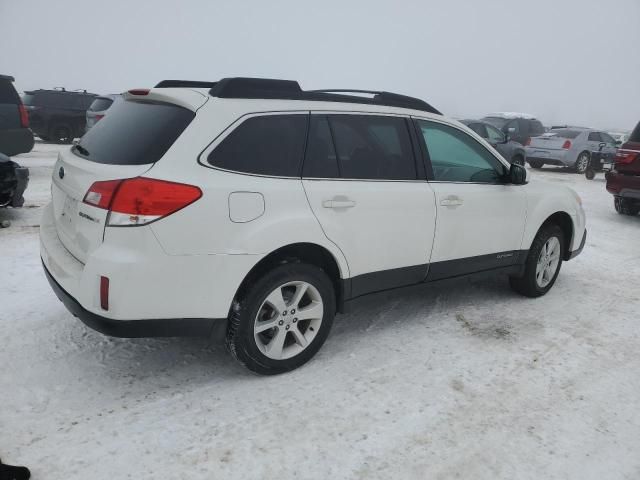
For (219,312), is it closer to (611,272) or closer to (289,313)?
(289,313)

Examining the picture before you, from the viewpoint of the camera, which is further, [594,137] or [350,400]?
[594,137]

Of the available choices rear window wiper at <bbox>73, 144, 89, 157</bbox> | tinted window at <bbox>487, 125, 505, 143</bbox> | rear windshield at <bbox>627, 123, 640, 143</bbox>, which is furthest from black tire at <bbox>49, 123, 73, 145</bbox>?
rear windshield at <bbox>627, 123, 640, 143</bbox>

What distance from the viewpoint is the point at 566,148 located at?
16281 millimetres

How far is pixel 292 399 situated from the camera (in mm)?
3092

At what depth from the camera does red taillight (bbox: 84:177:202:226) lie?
2.68 metres

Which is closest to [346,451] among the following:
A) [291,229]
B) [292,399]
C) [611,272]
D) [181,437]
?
[292,399]

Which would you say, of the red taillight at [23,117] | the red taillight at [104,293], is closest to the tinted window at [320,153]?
the red taillight at [104,293]

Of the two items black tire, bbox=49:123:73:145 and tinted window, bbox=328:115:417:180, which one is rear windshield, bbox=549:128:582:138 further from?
black tire, bbox=49:123:73:145

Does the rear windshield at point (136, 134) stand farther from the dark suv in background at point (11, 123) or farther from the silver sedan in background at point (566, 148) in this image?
the silver sedan in background at point (566, 148)

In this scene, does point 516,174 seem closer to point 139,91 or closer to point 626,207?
point 139,91

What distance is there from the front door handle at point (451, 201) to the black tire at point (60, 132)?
56.3 ft

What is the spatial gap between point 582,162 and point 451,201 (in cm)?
1463

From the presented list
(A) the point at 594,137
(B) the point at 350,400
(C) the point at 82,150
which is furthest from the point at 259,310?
(A) the point at 594,137

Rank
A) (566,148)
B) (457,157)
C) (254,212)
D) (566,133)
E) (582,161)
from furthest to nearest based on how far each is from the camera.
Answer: (566,133)
(582,161)
(566,148)
(457,157)
(254,212)
